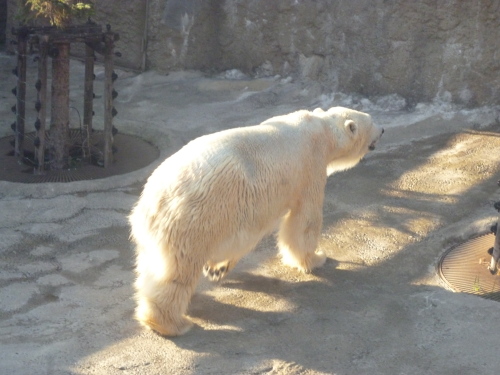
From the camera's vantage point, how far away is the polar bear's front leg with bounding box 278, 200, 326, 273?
512 centimetres

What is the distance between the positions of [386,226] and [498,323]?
166cm

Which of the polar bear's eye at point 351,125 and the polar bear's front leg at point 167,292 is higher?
the polar bear's eye at point 351,125

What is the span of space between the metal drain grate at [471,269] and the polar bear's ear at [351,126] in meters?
1.20

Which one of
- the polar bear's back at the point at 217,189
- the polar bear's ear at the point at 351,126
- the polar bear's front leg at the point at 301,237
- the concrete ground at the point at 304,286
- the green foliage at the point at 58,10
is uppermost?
the green foliage at the point at 58,10

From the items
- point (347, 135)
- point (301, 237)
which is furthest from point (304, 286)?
point (347, 135)

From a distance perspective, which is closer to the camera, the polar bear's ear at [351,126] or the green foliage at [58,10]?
the polar bear's ear at [351,126]

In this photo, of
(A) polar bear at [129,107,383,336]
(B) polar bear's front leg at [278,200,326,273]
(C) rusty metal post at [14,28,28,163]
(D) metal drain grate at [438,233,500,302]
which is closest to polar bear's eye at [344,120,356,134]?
(A) polar bear at [129,107,383,336]

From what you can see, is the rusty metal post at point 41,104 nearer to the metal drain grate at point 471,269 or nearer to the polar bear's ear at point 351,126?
the polar bear's ear at point 351,126

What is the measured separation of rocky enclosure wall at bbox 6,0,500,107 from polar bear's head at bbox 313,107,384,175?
3065mm

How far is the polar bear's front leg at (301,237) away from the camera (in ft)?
16.8

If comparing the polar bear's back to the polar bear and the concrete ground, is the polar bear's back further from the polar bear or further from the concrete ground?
the concrete ground

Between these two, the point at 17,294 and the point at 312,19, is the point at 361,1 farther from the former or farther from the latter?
the point at 17,294

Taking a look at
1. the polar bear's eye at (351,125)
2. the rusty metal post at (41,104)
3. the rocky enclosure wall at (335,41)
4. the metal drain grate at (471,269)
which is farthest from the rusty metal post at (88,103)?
the metal drain grate at (471,269)

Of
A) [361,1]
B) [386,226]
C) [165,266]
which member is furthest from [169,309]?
[361,1]
